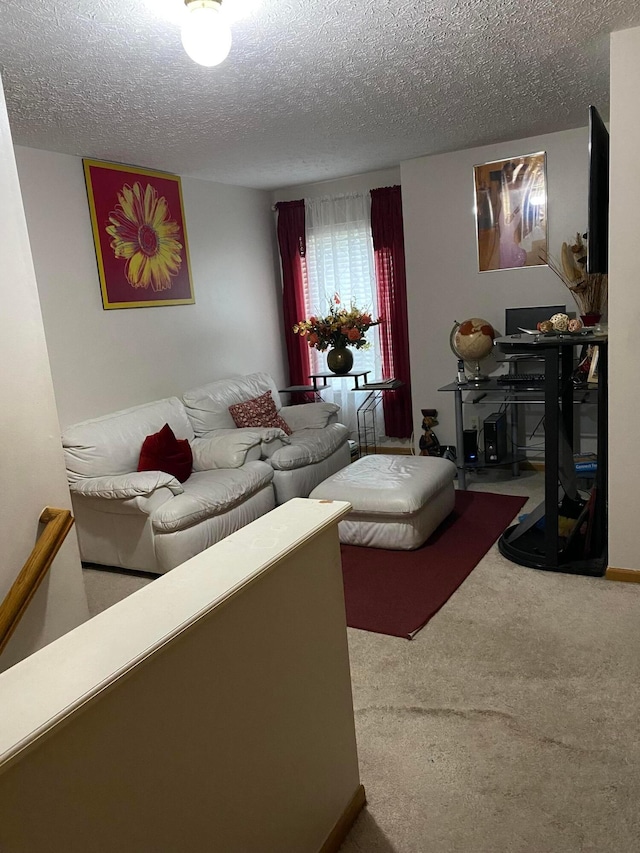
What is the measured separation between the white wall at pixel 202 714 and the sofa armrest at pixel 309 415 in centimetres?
333

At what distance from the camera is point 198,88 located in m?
2.96

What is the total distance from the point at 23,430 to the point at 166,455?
193 centimetres

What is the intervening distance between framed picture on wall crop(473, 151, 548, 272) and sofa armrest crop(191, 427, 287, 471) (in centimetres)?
215

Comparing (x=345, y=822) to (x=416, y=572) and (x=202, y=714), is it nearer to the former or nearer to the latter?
(x=202, y=714)

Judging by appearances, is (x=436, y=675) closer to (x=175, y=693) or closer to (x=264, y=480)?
(x=175, y=693)

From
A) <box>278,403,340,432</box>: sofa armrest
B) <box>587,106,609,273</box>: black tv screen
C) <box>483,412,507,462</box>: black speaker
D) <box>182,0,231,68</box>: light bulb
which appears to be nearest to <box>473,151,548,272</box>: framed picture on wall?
<box>483,412,507,462</box>: black speaker

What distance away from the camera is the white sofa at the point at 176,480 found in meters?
3.56

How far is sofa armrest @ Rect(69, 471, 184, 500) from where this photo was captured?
11.6 feet

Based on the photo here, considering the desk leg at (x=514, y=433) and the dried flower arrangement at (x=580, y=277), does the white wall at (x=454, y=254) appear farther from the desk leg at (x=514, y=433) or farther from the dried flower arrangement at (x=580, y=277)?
the desk leg at (x=514, y=433)

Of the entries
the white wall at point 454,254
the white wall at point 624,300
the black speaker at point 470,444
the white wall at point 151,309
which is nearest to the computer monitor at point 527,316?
the white wall at point 454,254

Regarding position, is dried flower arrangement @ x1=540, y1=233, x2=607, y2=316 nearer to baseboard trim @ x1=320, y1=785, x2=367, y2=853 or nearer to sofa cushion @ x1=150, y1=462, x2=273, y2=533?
sofa cushion @ x1=150, y1=462, x2=273, y2=533

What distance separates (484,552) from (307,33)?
2648 mm

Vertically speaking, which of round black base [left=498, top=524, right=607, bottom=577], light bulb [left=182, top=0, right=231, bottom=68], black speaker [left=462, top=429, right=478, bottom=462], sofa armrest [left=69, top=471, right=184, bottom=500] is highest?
light bulb [left=182, top=0, right=231, bottom=68]

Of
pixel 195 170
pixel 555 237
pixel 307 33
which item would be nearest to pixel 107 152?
pixel 195 170
